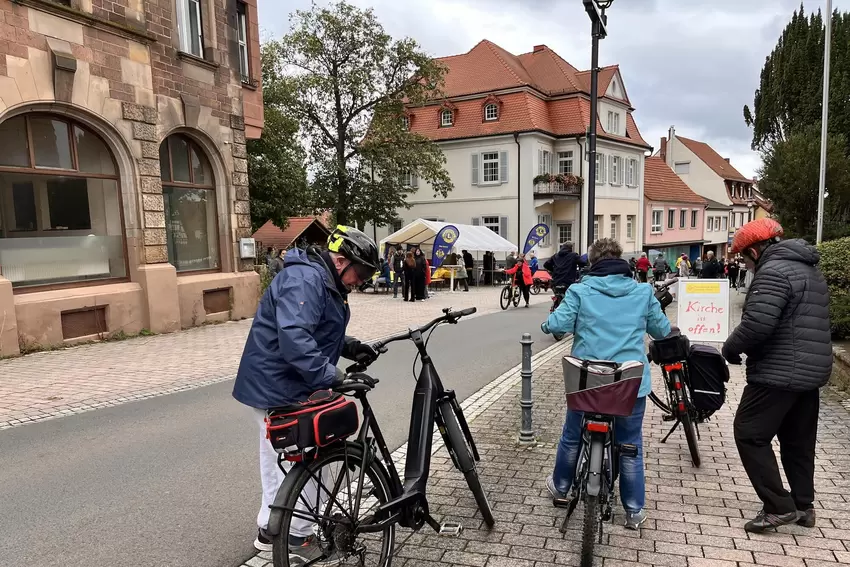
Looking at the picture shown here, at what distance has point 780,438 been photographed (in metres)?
3.57

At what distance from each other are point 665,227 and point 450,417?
4465 cm

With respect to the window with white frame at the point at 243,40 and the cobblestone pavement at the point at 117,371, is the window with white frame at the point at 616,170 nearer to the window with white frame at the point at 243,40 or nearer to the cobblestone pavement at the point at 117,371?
the window with white frame at the point at 243,40

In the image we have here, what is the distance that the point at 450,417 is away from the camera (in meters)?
3.53

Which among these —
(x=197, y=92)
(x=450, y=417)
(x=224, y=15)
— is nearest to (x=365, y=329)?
(x=197, y=92)

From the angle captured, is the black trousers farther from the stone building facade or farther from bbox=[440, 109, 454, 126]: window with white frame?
bbox=[440, 109, 454, 126]: window with white frame

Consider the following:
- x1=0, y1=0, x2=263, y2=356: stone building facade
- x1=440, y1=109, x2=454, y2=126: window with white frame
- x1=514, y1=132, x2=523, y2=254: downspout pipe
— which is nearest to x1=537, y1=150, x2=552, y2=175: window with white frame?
x1=514, y1=132, x2=523, y2=254: downspout pipe

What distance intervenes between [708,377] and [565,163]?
30888 mm

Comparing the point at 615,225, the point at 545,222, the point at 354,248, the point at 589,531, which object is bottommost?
the point at 589,531

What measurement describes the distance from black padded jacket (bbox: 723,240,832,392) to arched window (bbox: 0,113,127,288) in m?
11.0

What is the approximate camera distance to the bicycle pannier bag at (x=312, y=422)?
2.57 m

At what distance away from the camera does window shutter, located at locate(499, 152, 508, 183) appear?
3219 centimetres

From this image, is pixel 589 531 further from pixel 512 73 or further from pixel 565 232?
pixel 512 73

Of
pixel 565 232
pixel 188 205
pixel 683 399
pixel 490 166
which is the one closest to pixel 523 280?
pixel 188 205

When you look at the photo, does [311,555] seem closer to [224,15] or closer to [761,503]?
[761,503]
